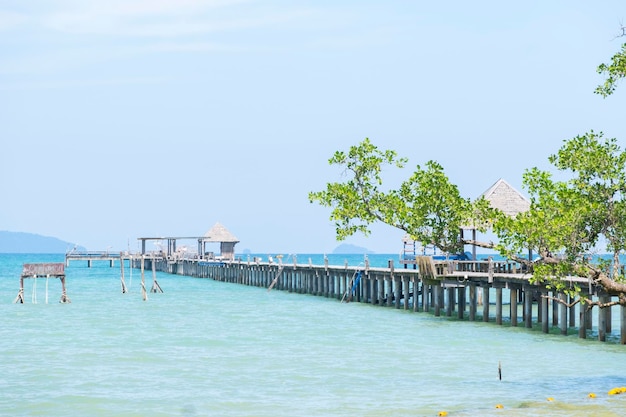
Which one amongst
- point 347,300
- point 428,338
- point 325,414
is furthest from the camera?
point 347,300

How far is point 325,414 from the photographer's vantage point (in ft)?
66.2

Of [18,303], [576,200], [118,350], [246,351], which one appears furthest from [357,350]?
[18,303]

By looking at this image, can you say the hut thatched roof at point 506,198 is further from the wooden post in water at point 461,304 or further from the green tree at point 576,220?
the green tree at point 576,220

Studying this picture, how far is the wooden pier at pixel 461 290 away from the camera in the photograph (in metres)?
33.7

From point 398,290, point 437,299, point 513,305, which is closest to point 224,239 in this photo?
point 398,290

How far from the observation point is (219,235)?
300ft

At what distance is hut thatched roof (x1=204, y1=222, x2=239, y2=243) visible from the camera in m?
90.6

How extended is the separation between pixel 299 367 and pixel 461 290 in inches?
597

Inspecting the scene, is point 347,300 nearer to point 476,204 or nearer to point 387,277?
point 387,277

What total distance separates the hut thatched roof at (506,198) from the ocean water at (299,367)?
19.9 feet

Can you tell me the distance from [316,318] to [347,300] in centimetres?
931

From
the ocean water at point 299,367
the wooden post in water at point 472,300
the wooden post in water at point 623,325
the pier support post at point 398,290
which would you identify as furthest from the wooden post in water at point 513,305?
the pier support post at point 398,290

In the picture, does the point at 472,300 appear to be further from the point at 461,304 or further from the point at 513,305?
the point at 513,305

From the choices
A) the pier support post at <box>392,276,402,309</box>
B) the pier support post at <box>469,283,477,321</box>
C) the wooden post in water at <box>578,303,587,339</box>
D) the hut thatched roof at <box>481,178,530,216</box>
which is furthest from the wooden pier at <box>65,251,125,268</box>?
the wooden post in water at <box>578,303,587,339</box>
